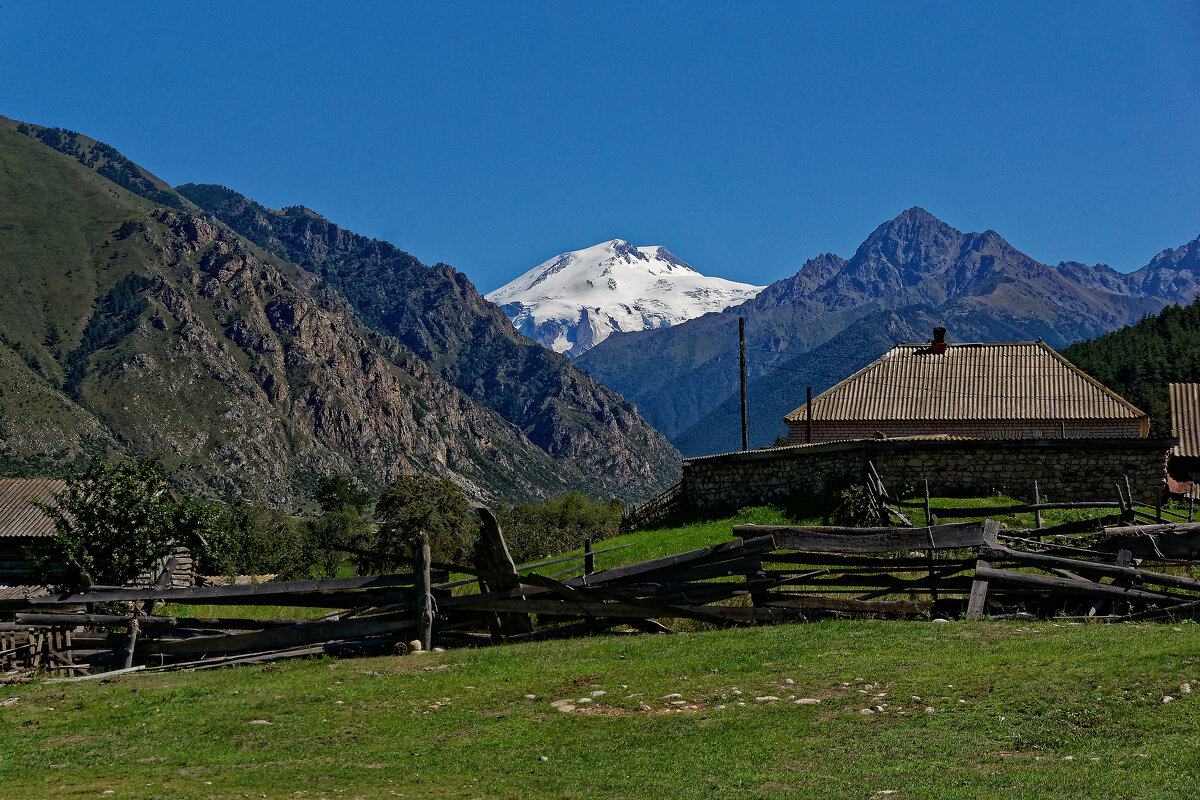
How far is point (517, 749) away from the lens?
1073 cm

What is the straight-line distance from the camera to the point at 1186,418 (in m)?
52.7

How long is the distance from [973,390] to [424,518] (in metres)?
41.7

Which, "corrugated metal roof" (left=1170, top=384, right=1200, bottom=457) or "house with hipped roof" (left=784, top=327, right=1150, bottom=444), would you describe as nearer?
"house with hipped roof" (left=784, top=327, right=1150, bottom=444)

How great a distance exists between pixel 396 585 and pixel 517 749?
6.72 meters

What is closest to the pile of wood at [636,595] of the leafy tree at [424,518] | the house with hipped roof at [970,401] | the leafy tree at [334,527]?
the house with hipped roof at [970,401]

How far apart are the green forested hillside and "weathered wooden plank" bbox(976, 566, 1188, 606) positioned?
4144 inches

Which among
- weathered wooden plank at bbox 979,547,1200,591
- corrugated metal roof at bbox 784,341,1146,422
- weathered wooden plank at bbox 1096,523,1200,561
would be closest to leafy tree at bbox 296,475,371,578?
corrugated metal roof at bbox 784,341,1146,422

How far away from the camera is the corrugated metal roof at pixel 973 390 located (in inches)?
1800

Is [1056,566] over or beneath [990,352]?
beneath

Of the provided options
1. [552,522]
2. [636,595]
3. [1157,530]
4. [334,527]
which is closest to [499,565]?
[636,595]

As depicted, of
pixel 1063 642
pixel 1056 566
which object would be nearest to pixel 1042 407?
pixel 1056 566

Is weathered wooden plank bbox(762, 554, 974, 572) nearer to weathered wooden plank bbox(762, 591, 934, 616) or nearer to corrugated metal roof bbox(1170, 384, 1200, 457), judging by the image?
weathered wooden plank bbox(762, 591, 934, 616)

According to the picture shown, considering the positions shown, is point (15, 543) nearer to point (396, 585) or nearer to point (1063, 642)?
point (396, 585)

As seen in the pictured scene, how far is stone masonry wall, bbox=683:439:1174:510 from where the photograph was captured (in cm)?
3241
